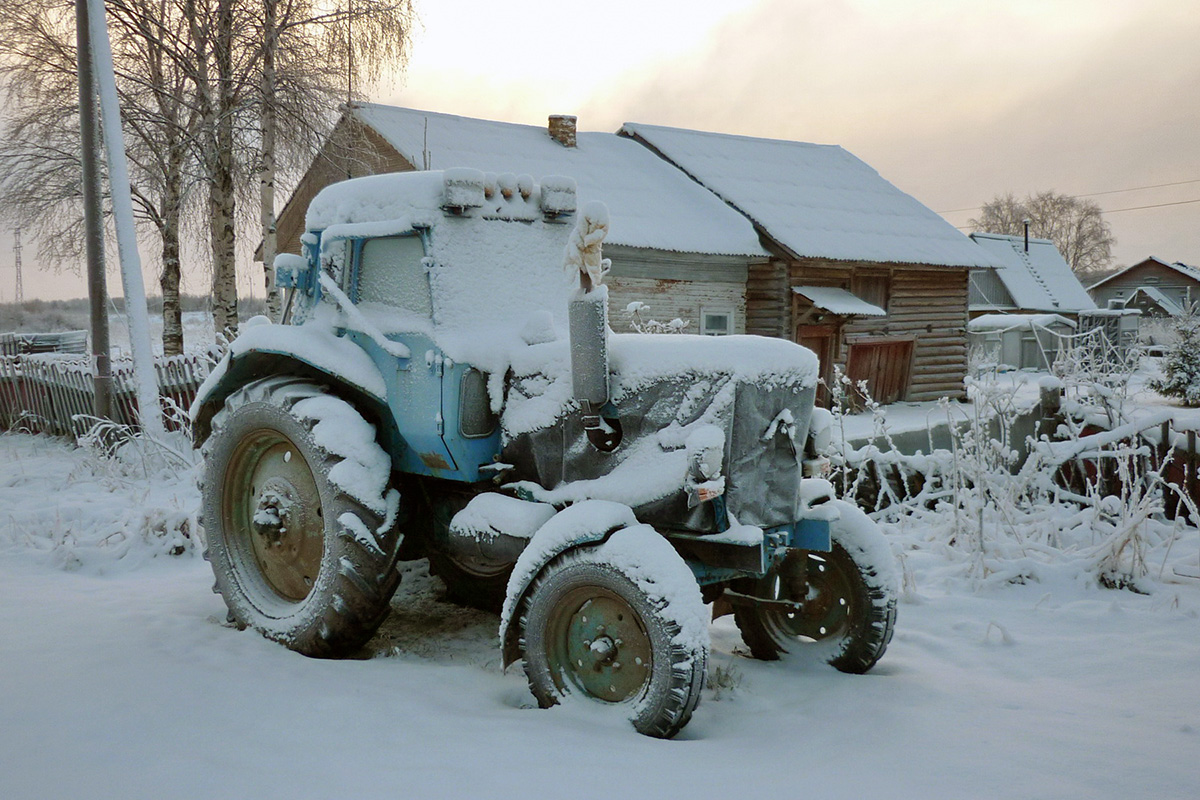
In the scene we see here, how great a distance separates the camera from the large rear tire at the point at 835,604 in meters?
3.88

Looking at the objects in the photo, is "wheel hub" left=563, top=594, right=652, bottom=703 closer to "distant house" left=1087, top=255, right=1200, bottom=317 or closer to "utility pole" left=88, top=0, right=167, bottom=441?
"utility pole" left=88, top=0, right=167, bottom=441

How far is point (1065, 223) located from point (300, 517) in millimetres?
71972

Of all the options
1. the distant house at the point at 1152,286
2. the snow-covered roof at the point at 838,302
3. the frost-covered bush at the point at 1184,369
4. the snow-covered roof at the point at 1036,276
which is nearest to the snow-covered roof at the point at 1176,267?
the distant house at the point at 1152,286

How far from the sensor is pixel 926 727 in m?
3.25

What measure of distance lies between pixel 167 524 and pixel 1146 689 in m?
5.91

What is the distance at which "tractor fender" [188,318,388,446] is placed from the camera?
396cm

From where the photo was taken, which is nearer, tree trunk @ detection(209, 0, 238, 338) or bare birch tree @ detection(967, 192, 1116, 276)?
tree trunk @ detection(209, 0, 238, 338)

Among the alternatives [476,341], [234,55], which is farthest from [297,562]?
[234,55]

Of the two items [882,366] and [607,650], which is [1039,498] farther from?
[882,366]

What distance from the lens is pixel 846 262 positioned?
688 inches

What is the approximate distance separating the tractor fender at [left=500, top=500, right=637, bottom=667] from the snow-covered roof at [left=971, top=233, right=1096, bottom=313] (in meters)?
36.0

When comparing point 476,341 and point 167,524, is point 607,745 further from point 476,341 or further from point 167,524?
point 167,524

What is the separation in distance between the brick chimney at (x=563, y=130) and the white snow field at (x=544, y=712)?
15.4m

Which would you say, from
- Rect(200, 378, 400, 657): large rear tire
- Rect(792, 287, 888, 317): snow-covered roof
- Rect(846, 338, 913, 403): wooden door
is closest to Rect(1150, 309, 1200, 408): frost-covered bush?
Rect(846, 338, 913, 403): wooden door
